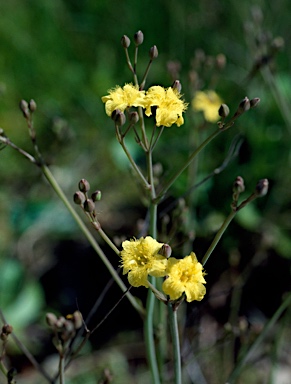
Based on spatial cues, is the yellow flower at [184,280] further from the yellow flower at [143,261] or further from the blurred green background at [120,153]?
the blurred green background at [120,153]

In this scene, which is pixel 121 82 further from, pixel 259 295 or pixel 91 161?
pixel 259 295

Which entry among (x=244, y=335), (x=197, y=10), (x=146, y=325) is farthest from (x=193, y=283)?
(x=197, y=10)

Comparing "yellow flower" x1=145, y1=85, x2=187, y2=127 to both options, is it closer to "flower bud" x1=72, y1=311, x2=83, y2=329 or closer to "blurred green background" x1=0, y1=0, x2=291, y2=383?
"flower bud" x1=72, y1=311, x2=83, y2=329

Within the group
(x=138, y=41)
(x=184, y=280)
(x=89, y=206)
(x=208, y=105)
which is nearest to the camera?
(x=184, y=280)

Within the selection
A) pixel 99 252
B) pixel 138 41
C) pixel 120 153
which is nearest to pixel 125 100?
pixel 138 41

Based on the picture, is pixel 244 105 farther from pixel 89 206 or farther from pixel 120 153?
pixel 120 153

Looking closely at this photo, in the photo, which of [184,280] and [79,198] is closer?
[184,280]

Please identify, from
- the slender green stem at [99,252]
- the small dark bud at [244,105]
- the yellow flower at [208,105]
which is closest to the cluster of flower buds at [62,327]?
the slender green stem at [99,252]
